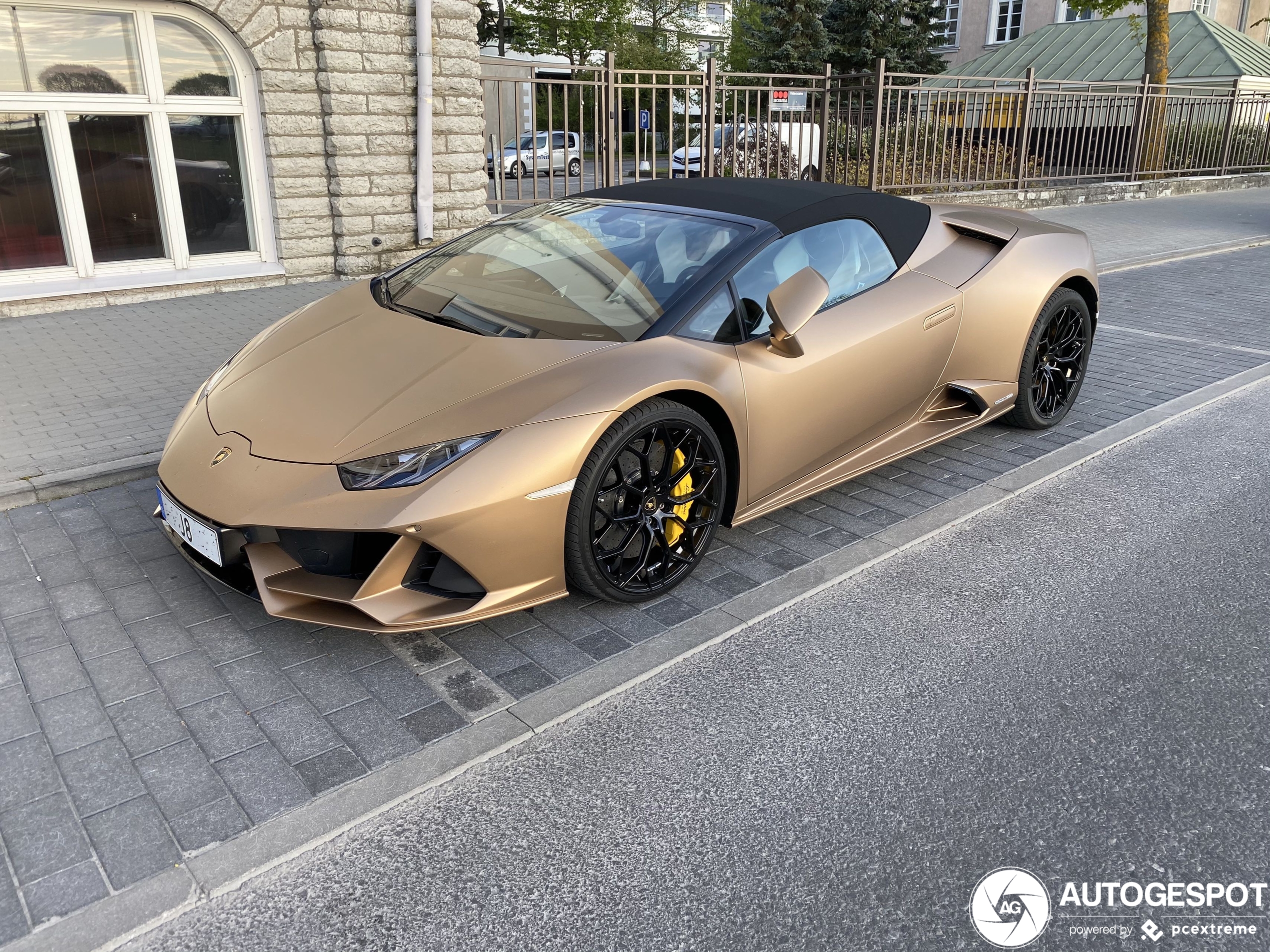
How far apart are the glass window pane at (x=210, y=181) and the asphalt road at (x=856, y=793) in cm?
786

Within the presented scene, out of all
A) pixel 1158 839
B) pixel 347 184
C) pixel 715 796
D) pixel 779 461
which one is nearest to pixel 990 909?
pixel 1158 839

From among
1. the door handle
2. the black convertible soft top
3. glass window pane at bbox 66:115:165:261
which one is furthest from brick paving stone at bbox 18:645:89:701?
glass window pane at bbox 66:115:165:261

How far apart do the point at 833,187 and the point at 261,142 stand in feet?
22.1

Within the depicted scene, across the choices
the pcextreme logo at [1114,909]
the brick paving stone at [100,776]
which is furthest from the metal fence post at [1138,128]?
the brick paving stone at [100,776]

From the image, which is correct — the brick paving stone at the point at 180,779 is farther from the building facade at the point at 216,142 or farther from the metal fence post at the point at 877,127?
the metal fence post at the point at 877,127

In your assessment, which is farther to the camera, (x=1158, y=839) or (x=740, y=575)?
(x=740, y=575)

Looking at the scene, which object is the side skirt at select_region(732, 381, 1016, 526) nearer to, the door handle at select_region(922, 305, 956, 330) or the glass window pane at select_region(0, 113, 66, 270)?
the door handle at select_region(922, 305, 956, 330)

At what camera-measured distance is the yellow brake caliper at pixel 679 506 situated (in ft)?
11.7

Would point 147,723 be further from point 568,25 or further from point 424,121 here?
point 568,25

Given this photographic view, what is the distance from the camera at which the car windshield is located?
12.1ft

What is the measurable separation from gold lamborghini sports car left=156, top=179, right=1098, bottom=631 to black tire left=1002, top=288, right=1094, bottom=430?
0.29ft

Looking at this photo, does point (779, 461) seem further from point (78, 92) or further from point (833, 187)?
point (78, 92)

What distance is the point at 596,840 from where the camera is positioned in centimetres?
242

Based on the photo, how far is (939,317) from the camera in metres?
4.52
